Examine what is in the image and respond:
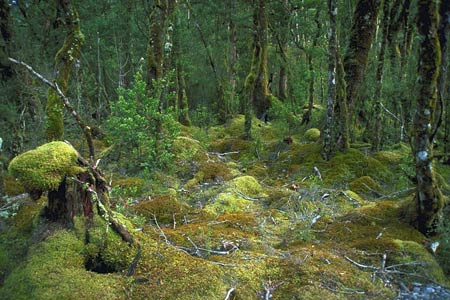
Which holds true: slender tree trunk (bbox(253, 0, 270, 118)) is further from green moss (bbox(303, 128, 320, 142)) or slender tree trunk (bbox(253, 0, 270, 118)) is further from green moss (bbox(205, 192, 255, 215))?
green moss (bbox(205, 192, 255, 215))

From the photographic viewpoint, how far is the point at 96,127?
554 inches

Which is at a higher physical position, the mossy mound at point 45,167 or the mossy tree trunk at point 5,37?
the mossy tree trunk at point 5,37

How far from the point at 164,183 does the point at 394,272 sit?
207 inches

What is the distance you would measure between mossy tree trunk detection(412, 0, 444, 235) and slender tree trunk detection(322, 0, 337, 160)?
3.72 m

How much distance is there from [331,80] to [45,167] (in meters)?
7.34

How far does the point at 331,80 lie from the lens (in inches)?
364

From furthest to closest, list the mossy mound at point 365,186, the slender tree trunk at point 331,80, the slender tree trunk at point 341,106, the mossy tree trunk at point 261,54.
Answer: the mossy tree trunk at point 261,54
the slender tree trunk at point 341,106
the slender tree trunk at point 331,80
the mossy mound at point 365,186

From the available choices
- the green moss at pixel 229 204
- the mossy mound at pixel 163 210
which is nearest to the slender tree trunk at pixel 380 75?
the green moss at pixel 229 204

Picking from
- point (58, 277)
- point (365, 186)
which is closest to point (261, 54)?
point (365, 186)

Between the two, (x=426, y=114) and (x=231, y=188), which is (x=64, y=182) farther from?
(x=426, y=114)

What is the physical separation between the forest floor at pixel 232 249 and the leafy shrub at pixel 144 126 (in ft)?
2.11

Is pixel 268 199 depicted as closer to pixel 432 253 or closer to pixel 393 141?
pixel 432 253

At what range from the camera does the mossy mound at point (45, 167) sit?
11.5 ft

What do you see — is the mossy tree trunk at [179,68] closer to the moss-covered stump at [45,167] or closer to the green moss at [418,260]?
the green moss at [418,260]
